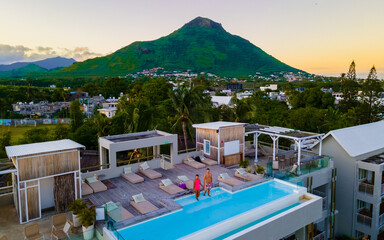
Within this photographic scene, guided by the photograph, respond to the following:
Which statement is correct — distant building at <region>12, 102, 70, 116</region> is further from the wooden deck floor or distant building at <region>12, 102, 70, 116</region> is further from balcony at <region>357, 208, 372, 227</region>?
balcony at <region>357, 208, 372, 227</region>

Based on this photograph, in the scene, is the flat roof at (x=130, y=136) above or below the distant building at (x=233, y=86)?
below

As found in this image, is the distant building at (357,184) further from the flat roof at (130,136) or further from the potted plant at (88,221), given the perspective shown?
the potted plant at (88,221)

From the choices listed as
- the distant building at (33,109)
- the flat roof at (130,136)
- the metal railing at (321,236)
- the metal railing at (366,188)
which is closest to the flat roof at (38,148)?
the flat roof at (130,136)

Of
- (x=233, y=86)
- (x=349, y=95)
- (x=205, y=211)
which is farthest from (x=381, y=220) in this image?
(x=233, y=86)

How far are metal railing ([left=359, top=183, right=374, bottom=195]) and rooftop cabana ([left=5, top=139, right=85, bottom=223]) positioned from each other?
53.3 feet

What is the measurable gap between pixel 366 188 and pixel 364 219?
201 centimetres

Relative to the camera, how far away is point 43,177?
9.98 meters

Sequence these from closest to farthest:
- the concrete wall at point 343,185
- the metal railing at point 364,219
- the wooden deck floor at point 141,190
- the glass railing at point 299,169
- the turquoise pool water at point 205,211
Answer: the turquoise pool water at point 205,211 < the wooden deck floor at point 141,190 < the glass railing at point 299,169 < the metal railing at point 364,219 < the concrete wall at point 343,185

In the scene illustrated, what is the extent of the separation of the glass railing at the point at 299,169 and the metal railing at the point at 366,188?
277 cm

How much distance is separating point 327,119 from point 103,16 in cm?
4515

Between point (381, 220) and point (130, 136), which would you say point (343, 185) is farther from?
point (130, 136)

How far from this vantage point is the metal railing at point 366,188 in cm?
1625

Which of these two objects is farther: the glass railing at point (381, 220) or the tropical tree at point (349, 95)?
the tropical tree at point (349, 95)

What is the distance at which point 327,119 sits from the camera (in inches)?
1348
